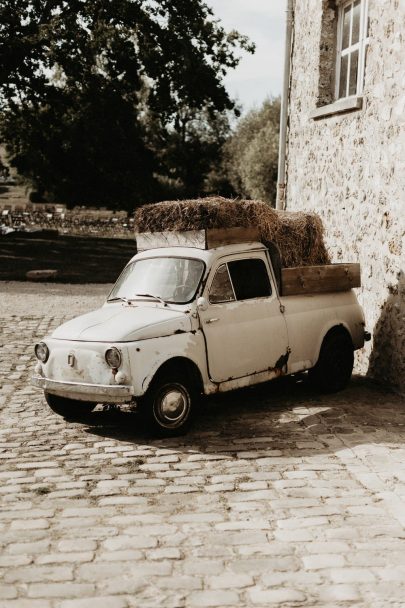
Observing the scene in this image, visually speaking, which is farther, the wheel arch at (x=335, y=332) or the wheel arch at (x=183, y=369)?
the wheel arch at (x=335, y=332)

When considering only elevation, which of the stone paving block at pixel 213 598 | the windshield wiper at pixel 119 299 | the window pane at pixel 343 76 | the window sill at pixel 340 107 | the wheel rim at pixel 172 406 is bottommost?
the stone paving block at pixel 213 598

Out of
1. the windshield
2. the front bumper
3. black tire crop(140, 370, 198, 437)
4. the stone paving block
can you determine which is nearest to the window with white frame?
the windshield

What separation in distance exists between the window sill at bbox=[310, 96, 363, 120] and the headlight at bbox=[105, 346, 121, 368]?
17.3 feet

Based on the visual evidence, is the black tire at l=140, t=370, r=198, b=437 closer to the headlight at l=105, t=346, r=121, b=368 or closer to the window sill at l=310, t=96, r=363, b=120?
the headlight at l=105, t=346, r=121, b=368

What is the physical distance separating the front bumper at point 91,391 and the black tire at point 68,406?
280 millimetres

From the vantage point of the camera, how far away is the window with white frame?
34.6 ft

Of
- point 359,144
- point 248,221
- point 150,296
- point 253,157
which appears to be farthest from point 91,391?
point 253,157

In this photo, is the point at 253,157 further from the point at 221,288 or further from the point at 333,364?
the point at 221,288

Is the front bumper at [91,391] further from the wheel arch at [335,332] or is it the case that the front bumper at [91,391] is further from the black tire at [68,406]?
the wheel arch at [335,332]

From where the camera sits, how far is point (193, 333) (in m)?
7.25

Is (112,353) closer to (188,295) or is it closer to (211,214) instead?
(188,295)

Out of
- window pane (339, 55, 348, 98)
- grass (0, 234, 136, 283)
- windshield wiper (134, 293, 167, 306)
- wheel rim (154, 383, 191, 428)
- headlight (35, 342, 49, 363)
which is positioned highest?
window pane (339, 55, 348, 98)

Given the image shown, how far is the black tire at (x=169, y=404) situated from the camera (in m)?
6.86

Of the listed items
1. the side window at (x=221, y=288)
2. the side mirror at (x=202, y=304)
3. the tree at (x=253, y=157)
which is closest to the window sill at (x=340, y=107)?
the side window at (x=221, y=288)
